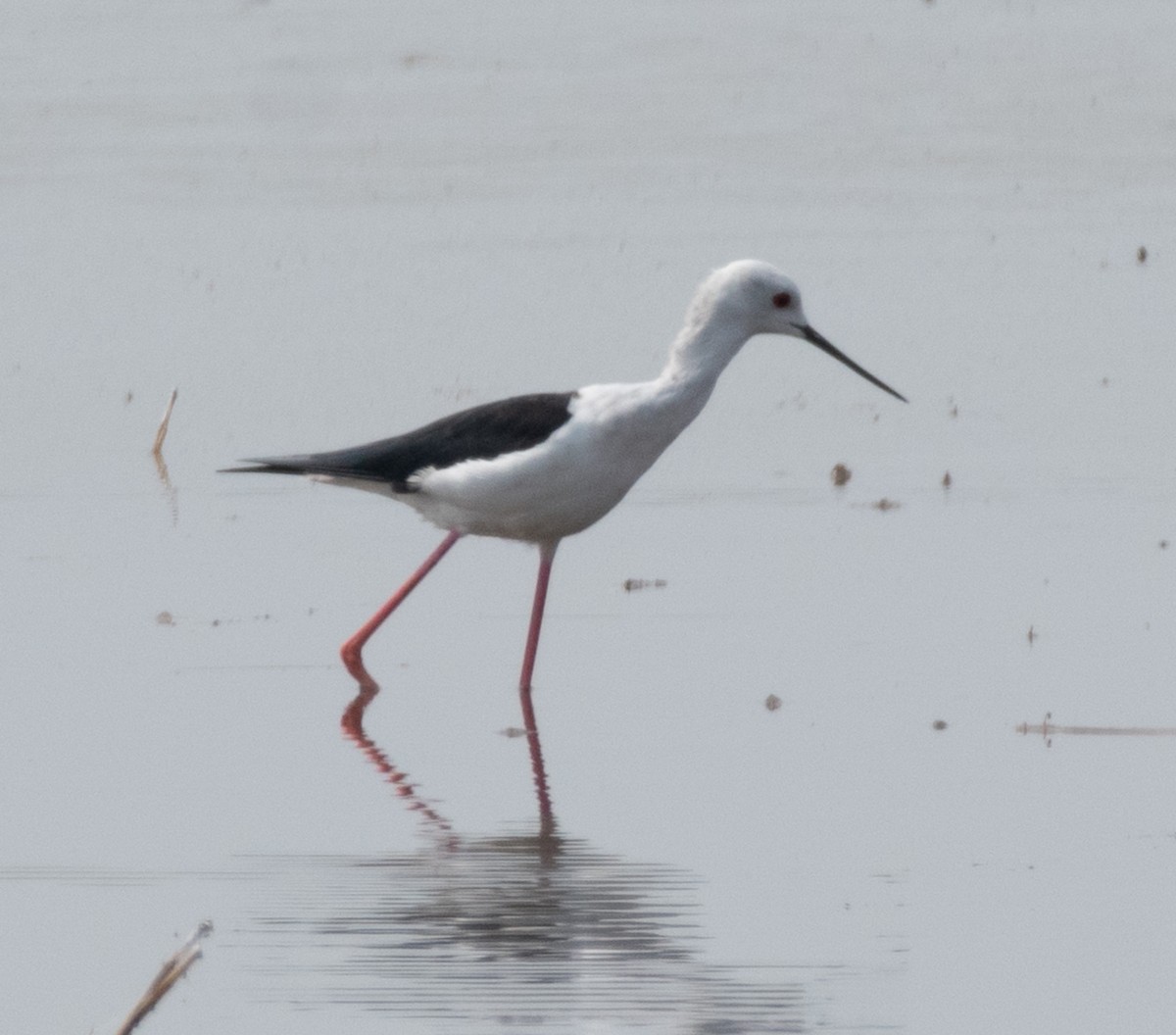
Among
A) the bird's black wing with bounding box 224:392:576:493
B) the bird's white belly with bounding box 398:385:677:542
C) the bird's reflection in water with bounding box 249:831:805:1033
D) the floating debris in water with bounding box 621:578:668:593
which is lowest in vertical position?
the bird's reflection in water with bounding box 249:831:805:1033

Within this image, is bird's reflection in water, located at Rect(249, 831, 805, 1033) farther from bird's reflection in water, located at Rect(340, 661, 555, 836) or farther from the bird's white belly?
the bird's white belly

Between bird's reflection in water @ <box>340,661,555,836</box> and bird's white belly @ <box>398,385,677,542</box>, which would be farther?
bird's white belly @ <box>398,385,677,542</box>

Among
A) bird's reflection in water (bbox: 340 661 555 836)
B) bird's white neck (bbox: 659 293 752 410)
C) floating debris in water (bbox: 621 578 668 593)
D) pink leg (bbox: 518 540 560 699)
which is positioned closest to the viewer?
bird's reflection in water (bbox: 340 661 555 836)

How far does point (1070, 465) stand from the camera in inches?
427

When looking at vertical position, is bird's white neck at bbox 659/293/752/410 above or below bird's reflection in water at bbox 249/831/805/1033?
above

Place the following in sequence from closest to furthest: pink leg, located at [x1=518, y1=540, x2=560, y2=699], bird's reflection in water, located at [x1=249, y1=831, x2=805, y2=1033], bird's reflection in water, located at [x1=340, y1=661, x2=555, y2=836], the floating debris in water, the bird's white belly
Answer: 1. bird's reflection in water, located at [x1=249, y1=831, x2=805, y2=1033]
2. bird's reflection in water, located at [x1=340, y1=661, x2=555, y2=836]
3. pink leg, located at [x1=518, y1=540, x2=560, y2=699]
4. the bird's white belly
5. the floating debris in water

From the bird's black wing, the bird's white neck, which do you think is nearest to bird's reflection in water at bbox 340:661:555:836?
the bird's black wing

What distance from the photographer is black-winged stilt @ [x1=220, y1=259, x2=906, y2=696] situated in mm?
8211

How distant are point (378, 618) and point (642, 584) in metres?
1.13

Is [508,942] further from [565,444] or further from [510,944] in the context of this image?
[565,444]

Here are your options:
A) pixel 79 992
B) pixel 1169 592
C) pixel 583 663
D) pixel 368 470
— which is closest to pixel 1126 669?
pixel 1169 592

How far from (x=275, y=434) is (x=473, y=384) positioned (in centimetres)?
123

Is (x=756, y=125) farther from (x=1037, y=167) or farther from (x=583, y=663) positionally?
(x=583, y=663)

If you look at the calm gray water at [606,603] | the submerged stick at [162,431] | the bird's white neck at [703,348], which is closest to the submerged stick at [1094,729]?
the calm gray water at [606,603]
